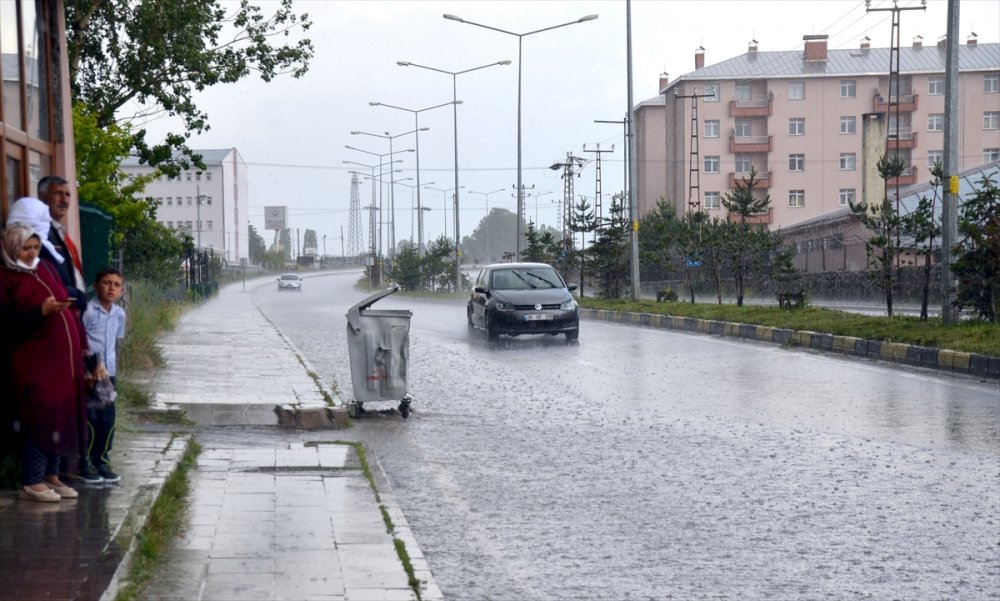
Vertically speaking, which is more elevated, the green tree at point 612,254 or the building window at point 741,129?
the building window at point 741,129

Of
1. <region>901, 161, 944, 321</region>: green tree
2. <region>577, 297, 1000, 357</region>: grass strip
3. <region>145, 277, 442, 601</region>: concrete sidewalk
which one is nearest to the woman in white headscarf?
<region>145, 277, 442, 601</region>: concrete sidewalk

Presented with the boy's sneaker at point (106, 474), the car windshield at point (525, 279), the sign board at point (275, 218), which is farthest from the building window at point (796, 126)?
the boy's sneaker at point (106, 474)

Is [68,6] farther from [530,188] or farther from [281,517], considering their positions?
[530,188]

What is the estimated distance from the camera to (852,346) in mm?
19469

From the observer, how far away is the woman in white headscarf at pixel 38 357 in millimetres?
6086

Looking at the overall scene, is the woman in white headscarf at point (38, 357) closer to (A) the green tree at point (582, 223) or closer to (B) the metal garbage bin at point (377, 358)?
(B) the metal garbage bin at point (377, 358)

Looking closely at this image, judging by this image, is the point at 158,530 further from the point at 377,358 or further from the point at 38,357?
the point at 377,358

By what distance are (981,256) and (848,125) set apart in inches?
2700

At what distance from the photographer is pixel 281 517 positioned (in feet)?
22.0

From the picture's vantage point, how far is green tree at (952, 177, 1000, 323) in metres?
18.4

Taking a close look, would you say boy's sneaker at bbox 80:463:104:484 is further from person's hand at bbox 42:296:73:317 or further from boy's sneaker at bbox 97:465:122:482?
person's hand at bbox 42:296:73:317

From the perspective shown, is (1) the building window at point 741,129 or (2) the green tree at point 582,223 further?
(1) the building window at point 741,129

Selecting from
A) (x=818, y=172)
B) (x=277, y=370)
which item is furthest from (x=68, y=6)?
(x=818, y=172)

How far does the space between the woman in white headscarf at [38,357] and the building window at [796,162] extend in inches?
3248
